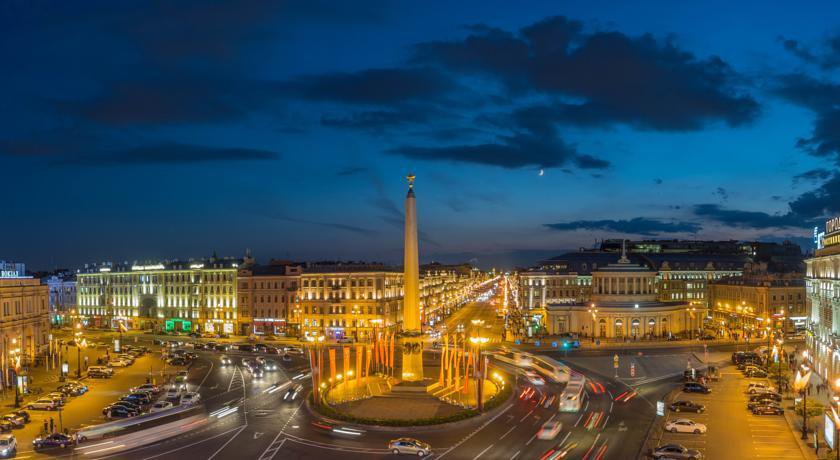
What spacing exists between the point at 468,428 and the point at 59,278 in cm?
13921

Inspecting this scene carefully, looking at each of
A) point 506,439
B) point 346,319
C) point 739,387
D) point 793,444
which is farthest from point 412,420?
point 346,319

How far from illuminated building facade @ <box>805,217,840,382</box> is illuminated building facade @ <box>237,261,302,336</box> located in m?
72.4

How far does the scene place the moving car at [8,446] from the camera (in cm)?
4175

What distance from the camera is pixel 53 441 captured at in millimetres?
43375

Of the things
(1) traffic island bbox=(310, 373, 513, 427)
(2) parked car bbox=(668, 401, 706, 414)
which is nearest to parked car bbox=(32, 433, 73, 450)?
(1) traffic island bbox=(310, 373, 513, 427)

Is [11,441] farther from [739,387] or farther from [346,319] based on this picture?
[346,319]

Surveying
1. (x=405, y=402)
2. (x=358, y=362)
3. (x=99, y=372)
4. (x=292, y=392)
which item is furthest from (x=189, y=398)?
(x=99, y=372)

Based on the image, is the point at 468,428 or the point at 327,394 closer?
the point at 468,428

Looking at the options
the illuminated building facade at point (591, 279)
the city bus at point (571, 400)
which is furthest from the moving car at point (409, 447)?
the illuminated building facade at point (591, 279)

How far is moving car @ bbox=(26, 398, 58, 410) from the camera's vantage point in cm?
5559

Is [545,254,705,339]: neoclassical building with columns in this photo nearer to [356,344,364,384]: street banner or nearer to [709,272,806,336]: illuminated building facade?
[709,272,806,336]: illuminated building facade

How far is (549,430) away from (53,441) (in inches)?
1185

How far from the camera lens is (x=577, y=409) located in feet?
173

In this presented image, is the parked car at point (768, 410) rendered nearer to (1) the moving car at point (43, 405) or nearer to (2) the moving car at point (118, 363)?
(1) the moving car at point (43, 405)
